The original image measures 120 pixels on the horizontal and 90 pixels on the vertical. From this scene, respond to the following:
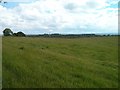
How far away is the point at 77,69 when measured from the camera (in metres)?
12.8

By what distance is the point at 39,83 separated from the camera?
9750mm

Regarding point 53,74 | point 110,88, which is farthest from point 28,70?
point 110,88

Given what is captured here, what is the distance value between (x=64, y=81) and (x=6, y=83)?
2.20 meters

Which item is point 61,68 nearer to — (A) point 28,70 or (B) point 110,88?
(A) point 28,70

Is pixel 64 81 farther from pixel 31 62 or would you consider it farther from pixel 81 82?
pixel 31 62

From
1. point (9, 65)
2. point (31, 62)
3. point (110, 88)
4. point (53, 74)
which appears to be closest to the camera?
point (110, 88)

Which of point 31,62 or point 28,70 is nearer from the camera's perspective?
point 28,70

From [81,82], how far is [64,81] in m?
0.68

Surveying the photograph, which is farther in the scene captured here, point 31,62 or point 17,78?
point 31,62

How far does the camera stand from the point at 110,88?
1029cm

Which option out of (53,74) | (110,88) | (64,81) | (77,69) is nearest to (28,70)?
(53,74)

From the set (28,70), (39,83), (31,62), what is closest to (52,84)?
(39,83)

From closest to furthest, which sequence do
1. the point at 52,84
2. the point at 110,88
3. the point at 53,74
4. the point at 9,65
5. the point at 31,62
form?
1. the point at 52,84
2. the point at 110,88
3. the point at 53,74
4. the point at 9,65
5. the point at 31,62

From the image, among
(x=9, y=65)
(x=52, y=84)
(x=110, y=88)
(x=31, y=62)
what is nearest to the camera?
(x=52, y=84)
